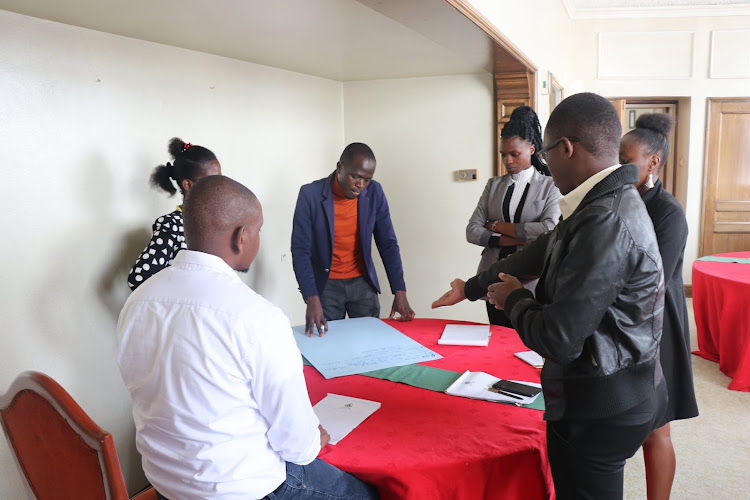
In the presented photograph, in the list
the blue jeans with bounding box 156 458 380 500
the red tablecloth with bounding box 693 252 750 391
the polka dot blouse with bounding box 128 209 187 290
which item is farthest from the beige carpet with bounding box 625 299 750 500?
the polka dot blouse with bounding box 128 209 187 290

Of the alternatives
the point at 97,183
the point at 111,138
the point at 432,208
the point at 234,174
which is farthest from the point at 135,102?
the point at 432,208

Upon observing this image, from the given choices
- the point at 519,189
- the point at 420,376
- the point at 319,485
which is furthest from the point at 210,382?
the point at 519,189

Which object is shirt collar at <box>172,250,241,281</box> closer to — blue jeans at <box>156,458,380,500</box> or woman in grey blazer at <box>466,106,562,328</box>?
blue jeans at <box>156,458,380,500</box>

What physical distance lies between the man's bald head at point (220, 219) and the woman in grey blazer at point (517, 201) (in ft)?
5.67

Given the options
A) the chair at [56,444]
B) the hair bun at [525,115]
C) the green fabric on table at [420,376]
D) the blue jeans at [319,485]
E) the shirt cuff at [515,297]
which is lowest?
the blue jeans at [319,485]

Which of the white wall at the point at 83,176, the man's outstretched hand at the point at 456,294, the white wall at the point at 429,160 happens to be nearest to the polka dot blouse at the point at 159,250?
the white wall at the point at 83,176

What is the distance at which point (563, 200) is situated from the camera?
51.2 inches

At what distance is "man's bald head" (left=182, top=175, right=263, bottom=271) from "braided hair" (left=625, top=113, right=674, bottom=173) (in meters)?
1.70

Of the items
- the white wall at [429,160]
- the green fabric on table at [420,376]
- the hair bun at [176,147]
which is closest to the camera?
the green fabric on table at [420,376]

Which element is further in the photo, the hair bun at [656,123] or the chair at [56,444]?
the hair bun at [656,123]

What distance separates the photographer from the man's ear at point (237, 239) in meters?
1.22

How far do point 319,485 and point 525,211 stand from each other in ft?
6.18

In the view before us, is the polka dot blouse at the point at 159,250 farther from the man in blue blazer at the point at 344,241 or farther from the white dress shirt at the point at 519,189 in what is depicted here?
the white dress shirt at the point at 519,189

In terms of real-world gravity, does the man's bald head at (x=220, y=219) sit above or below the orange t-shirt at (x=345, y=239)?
above
